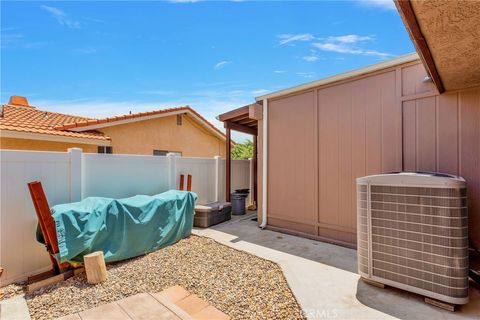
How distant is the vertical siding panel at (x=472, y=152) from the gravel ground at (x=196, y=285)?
2.83 metres

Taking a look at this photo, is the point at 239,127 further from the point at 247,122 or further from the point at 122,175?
the point at 122,175

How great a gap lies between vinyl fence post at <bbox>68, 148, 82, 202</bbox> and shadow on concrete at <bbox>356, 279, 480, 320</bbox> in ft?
14.9

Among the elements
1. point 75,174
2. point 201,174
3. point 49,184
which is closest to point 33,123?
point 75,174

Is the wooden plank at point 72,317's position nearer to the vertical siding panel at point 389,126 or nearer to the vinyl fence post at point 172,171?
the vinyl fence post at point 172,171

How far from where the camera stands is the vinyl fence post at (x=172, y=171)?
614cm

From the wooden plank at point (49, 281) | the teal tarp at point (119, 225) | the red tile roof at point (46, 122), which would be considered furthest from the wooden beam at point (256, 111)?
the red tile roof at point (46, 122)

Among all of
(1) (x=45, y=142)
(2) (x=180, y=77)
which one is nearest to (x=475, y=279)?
(1) (x=45, y=142)

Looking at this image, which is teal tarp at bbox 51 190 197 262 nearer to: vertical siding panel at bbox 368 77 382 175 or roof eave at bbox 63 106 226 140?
vertical siding panel at bbox 368 77 382 175

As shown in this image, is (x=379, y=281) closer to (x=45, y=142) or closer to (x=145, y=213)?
(x=145, y=213)

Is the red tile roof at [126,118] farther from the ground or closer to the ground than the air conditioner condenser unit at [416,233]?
farther from the ground

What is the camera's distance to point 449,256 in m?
2.45

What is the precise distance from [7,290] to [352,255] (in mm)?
5133

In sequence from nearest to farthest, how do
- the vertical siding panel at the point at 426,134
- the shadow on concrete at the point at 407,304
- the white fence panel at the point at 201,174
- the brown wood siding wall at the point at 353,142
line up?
the shadow on concrete at the point at 407,304
the brown wood siding wall at the point at 353,142
the vertical siding panel at the point at 426,134
the white fence panel at the point at 201,174

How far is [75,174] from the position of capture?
4.06 metres
